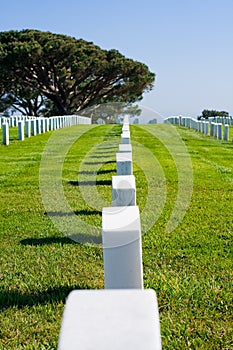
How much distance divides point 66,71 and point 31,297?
48186mm

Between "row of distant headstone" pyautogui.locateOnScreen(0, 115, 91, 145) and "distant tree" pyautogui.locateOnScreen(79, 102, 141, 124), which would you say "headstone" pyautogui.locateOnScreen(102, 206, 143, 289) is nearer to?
"distant tree" pyautogui.locateOnScreen(79, 102, 141, 124)

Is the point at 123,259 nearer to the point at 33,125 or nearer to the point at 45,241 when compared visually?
the point at 45,241

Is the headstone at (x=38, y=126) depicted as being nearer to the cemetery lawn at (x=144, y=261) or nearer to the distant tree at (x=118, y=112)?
the distant tree at (x=118, y=112)

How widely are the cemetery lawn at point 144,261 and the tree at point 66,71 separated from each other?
1562 inches

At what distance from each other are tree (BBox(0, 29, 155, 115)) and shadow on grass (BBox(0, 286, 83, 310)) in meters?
44.2

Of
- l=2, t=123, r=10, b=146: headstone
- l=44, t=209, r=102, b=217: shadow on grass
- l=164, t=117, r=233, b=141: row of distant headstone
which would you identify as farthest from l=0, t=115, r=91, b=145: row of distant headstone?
l=44, t=209, r=102, b=217: shadow on grass

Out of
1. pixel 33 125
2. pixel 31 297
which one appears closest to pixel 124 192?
pixel 31 297

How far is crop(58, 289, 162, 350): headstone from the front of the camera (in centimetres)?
144

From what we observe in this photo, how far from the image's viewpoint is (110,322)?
59.9 inches

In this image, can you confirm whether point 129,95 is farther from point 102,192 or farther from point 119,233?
point 119,233

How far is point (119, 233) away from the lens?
321cm

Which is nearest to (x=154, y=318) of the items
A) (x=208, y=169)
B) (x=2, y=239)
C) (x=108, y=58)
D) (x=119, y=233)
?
(x=119, y=233)

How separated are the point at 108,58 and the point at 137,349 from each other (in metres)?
54.4

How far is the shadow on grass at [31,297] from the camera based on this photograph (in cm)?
409
